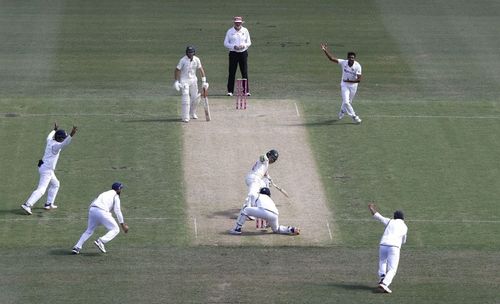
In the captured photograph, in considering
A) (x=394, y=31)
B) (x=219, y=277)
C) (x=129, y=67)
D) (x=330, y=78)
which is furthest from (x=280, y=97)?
(x=219, y=277)

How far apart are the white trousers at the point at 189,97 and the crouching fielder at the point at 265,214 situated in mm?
7217

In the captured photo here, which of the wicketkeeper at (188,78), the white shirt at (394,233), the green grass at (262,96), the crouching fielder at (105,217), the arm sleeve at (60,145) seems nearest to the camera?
the white shirt at (394,233)

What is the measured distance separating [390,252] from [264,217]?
420 centimetres

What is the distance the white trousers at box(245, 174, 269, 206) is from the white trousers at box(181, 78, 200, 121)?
6168mm

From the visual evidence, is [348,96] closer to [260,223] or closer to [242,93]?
[242,93]

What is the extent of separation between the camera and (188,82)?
41312mm

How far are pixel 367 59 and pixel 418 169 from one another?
34.9 ft

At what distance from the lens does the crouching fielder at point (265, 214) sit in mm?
34438

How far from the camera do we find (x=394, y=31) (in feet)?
174

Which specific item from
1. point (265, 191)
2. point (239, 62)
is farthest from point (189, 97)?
point (265, 191)

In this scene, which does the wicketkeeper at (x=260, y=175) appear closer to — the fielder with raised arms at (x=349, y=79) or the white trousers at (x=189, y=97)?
the white trousers at (x=189, y=97)

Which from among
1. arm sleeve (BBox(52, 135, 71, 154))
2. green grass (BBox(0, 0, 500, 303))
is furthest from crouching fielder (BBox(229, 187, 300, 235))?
arm sleeve (BBox(52, 135, 71, 154))

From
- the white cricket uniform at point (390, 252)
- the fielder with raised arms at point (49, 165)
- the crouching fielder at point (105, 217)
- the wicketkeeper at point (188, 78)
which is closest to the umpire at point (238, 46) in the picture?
the wicketkeeper at point (188, 78)

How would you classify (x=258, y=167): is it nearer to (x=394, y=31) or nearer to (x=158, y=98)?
(x=158, y=98)
